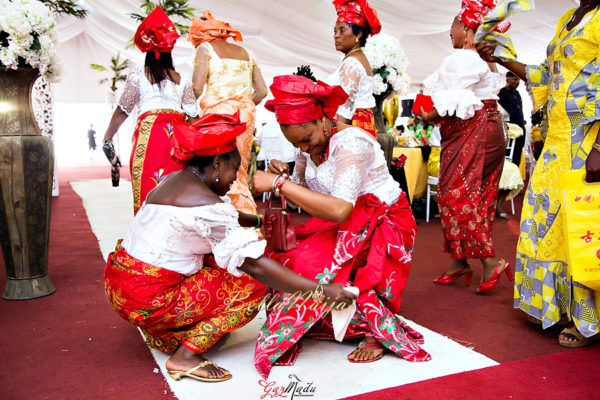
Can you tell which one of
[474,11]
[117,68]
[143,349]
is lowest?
[117,68]

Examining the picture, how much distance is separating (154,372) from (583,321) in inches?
70.5

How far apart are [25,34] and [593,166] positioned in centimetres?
273

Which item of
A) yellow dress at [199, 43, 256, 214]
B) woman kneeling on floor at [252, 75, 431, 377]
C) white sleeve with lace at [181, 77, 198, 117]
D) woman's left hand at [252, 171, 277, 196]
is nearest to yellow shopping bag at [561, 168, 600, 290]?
woman kneeling on floor at [252, 75, 431, 377]

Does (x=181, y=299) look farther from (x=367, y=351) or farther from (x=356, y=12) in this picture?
(x=356, y=12)

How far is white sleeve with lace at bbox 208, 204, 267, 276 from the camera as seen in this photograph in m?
1.66

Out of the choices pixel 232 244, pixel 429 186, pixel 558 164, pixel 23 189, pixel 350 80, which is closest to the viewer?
pixel 232 244

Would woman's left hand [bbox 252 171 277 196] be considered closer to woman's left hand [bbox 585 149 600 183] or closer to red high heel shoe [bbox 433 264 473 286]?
woman's left hand [bbox 585 149 600 183]

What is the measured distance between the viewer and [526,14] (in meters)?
7.25

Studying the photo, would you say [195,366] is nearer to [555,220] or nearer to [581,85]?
[555,220]

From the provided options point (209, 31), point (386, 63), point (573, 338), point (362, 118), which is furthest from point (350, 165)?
point (386, 63)

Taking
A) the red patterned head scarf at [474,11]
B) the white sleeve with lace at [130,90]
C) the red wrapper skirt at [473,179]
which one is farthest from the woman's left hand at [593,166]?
the white sleeve with lace at [130,90]

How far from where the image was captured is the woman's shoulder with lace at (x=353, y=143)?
1958mm

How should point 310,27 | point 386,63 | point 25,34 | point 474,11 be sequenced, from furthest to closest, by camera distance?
point 310,27, point 386,63, point 474,11, point 25,34

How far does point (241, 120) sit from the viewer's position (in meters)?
3.56
